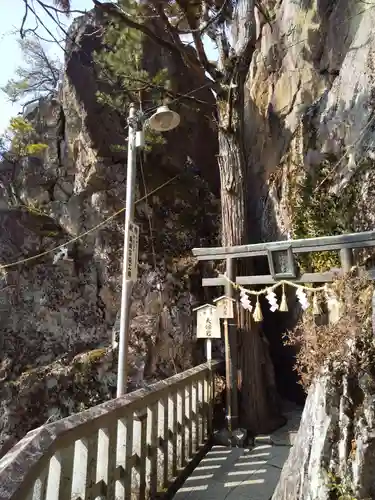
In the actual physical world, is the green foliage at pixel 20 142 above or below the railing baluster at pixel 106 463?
above

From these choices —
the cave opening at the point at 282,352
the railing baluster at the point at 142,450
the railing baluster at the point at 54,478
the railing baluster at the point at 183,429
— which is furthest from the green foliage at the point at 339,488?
the cave opening at the point at 282,352

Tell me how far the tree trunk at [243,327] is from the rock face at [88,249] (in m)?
1.78

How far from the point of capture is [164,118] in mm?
5305

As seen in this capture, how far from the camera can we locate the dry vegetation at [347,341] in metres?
3.28

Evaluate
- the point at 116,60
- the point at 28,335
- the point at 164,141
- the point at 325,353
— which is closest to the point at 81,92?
the point at 116,60

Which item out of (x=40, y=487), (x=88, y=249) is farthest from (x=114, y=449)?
(x=88, y=249)

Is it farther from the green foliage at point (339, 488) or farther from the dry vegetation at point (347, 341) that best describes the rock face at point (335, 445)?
the dry vegetation at point (347, 341)

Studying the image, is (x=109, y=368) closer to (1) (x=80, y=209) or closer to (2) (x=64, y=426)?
(1) (x=80, y=209)

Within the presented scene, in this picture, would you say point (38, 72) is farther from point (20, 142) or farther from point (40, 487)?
point (40, 487)

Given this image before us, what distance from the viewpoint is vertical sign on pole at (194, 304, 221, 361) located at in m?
5.86

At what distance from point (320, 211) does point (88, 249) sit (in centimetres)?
567

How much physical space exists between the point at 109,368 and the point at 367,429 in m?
6.18

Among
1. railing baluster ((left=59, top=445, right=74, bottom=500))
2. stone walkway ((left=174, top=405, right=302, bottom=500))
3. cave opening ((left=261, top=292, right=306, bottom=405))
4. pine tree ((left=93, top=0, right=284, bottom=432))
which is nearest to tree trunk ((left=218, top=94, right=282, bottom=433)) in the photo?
pine tree ((left=93, top=0, right=284, bottom=432))

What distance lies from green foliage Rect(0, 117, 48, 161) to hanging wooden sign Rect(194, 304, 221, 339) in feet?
23.1
